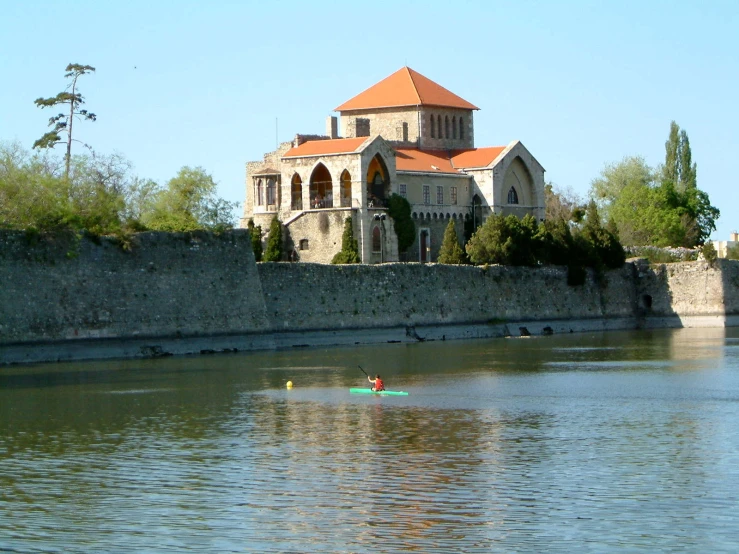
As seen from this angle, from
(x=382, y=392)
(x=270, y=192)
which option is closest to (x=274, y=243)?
(x=270, y=192)

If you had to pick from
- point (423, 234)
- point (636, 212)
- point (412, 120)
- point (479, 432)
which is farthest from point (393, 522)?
point (636, 212)

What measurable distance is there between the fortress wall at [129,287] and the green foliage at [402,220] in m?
22.4

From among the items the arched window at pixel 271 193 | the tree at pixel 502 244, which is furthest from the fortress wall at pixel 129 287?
the arched window at pixel 271 193

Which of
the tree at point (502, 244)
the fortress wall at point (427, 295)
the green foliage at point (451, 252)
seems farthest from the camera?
the green foliage at point (451, 252)

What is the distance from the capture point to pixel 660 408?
24688mm

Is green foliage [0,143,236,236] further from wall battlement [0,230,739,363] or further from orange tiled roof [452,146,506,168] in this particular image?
orange tiled roof [452,146,506,168]

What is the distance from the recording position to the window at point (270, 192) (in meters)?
66.4

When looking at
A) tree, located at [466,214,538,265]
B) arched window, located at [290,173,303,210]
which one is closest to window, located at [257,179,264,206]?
arched window, located at [290,173,303,210]

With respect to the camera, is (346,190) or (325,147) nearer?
(346,190)

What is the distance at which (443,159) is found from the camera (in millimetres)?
69500

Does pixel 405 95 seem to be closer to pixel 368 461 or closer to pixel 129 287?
pixel 129 287

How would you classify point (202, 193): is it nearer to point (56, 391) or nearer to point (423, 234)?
point (423, 234)

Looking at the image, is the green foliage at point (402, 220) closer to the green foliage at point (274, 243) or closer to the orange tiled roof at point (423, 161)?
the orange tiled roof at point (423, 161)

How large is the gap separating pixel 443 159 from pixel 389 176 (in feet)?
21.3
